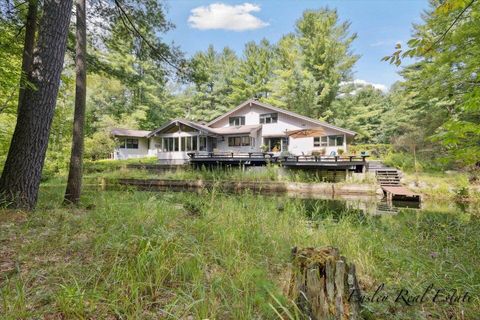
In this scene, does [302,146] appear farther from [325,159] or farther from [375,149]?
[375,149]

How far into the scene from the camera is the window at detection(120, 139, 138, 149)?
94.0ft

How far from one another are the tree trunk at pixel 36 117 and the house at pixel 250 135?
1720 cm

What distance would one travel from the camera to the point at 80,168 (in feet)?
20.7

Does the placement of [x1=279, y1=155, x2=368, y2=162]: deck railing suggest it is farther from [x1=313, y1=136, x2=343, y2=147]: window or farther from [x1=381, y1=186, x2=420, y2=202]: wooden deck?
[x1=313, y1=136, x2=343, y2=147]: window

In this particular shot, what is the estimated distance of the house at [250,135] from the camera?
20.9 m

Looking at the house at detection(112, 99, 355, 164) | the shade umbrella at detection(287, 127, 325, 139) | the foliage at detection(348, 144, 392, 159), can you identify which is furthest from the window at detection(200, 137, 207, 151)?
the foliage at detection(348, 144, 392, 159)

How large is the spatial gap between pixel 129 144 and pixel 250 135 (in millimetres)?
15463

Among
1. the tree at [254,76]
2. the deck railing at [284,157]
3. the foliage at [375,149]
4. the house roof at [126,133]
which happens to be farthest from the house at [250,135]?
the tree at [254,76]

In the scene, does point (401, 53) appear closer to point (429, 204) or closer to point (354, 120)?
point (429, 204)

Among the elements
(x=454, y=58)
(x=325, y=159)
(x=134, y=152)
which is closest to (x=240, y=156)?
(x=325, y=159)

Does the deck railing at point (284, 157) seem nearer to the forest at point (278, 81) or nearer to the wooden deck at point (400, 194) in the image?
the wooden deck at point (400, 194)

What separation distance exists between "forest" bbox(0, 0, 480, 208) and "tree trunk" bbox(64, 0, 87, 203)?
0.38 metres

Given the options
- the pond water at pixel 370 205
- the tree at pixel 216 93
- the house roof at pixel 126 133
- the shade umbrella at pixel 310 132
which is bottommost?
the pond water at pixel 370 205

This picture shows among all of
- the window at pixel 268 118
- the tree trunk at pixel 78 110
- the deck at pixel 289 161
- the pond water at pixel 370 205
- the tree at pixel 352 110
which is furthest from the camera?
the tree at pixel 352 110
